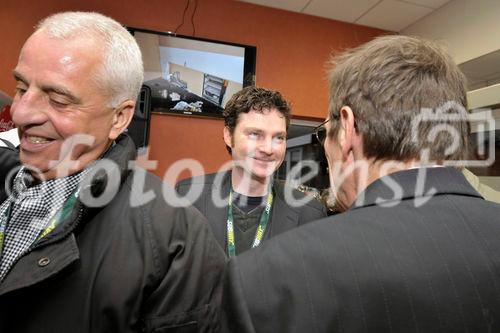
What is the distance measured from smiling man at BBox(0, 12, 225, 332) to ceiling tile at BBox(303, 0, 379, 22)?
339 cm

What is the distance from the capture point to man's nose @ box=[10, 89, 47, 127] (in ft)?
2.93

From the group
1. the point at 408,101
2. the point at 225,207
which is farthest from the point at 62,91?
the point at 225,207

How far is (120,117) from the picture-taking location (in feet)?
3.32

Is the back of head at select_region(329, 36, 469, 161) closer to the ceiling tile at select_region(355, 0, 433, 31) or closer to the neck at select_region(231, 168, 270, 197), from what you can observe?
the neck at select_region(231, 168, 270, 197)

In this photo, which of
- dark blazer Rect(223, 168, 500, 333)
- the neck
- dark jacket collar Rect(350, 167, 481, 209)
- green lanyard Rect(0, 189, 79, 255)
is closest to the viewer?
dark blazer Rect(223, 168, 500, 333)

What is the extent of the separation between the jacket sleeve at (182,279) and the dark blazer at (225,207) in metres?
0.71

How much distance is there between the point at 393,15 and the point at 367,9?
1.10 ft

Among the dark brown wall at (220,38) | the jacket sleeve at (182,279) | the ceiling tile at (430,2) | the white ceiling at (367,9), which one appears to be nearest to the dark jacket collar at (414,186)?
the jacket sleeve at (182,279)

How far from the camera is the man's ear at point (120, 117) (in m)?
1.00

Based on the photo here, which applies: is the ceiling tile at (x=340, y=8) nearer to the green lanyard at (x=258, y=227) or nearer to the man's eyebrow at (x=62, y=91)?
the green lanyard at (x=258, y=227)

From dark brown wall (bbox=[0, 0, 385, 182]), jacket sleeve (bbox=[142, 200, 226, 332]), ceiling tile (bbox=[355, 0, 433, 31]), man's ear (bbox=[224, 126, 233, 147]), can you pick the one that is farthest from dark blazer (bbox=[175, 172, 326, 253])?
ceiling tile (bbox=[355, 0, 433, 31])

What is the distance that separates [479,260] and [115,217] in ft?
2.54

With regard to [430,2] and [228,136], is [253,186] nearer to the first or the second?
[228,136]

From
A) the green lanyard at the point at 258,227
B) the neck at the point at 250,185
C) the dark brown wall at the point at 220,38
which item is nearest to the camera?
the green lanyard at the point at 258,227
